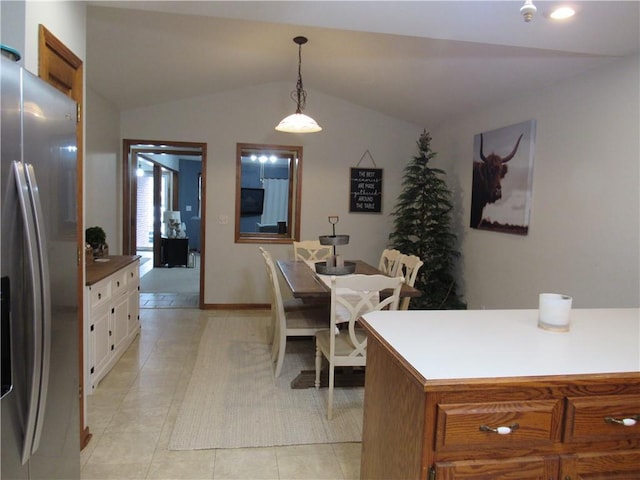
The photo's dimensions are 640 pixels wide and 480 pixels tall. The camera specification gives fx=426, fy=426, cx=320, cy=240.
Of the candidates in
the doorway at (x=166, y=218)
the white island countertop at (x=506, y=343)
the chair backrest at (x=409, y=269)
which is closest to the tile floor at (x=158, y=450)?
the white island countertop at (x=506, y=343)

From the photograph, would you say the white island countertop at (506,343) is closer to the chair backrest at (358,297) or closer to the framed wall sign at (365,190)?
the chair backrest at (358,297)

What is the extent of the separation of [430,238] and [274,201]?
426 centimetres

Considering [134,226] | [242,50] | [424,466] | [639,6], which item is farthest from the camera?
[134,226]

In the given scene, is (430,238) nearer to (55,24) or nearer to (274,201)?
(55,24)

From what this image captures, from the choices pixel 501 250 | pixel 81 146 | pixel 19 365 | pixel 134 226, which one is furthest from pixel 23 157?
pixel 134 226

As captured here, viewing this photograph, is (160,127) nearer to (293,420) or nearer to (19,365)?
(293,420)

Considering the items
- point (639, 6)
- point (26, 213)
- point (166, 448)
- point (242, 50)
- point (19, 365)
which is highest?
point (242, 50)

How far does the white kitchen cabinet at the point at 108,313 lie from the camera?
9.23ft

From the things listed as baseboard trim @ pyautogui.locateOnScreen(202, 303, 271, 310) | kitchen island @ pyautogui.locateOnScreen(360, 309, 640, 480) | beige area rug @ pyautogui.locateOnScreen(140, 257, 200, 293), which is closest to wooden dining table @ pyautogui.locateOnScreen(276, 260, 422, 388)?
kitchen island @ pyautogui.locateOnScreen(360, 309, 640, 480)

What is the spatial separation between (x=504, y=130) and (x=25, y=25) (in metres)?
3.66

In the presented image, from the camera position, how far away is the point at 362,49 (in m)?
3.68

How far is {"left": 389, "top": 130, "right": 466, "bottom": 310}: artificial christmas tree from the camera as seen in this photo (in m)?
4.73

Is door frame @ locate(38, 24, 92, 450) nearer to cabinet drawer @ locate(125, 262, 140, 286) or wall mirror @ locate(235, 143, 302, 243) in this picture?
cabinet drawer @ locate(125, 262, 140, 286)

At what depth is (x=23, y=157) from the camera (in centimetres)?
132
